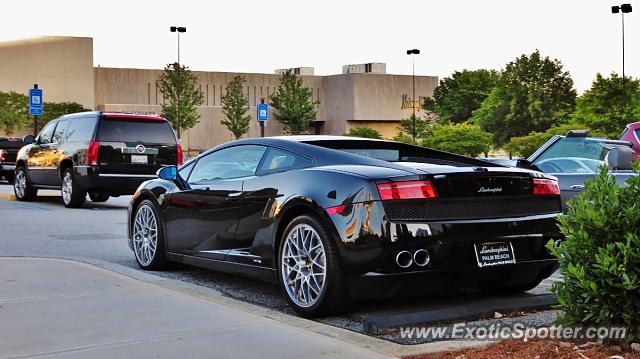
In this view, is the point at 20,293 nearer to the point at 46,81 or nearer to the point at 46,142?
the point at 46,142

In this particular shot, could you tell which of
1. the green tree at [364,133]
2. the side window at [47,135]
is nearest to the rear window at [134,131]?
the side window at [47,135]

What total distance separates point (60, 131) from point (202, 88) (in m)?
95.7

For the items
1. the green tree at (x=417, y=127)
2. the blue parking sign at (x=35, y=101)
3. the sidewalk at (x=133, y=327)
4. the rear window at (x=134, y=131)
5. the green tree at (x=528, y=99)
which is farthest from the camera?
the green tree at (x=417, y=127)

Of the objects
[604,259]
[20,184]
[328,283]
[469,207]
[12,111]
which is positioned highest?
[12,111]

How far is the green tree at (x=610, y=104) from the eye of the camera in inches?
2885

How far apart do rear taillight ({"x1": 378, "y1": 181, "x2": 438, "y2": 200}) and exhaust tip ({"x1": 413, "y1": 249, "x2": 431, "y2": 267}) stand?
0.39m

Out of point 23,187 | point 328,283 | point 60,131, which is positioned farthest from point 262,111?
point 328,283

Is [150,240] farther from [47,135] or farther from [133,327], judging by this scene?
[47,135]

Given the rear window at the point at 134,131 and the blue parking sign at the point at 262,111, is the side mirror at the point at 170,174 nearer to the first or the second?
the rear window at the point at 134,131

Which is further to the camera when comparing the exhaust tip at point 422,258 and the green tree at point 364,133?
the green tree at point 364,133

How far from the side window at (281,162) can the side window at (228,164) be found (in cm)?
14

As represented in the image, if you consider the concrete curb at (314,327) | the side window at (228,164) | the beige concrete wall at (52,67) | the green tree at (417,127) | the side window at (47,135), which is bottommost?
the concrete curb at (314,327)

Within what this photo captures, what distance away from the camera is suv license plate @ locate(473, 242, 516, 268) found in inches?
254

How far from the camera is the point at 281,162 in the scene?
7.37 meters
